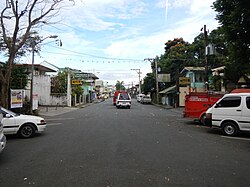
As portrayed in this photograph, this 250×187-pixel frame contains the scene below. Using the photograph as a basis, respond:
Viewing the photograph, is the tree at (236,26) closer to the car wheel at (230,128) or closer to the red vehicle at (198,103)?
the red vehicle at (198,103)

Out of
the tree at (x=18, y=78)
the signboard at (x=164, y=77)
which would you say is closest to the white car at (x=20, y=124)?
the tree at (x=18, y=78)

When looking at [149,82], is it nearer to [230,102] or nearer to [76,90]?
[76,90]

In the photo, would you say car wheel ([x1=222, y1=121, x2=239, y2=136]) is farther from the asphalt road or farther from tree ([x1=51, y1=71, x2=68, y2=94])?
tree ([x1=51, y1=71, x2=68, y2=94])

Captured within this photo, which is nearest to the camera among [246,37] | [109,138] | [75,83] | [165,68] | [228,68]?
[109,138]

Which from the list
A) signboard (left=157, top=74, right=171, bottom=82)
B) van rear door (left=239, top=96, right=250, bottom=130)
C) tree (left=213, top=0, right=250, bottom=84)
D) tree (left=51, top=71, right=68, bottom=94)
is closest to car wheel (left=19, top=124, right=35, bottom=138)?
van rear door (left=239, top=96, right=250, bottom=130)

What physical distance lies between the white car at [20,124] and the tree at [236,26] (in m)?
10.6

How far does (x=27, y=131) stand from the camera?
10.8 meters

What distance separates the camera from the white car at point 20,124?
33.3ft

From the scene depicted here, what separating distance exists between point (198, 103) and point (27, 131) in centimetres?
1087

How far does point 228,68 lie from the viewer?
60.6 ft

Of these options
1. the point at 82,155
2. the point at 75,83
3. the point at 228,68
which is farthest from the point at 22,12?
the point at 75,83

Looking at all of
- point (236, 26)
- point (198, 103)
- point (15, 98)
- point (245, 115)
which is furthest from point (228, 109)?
point (15, 98)

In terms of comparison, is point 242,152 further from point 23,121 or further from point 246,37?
point 23,121

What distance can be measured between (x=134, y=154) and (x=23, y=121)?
5.65 metres
